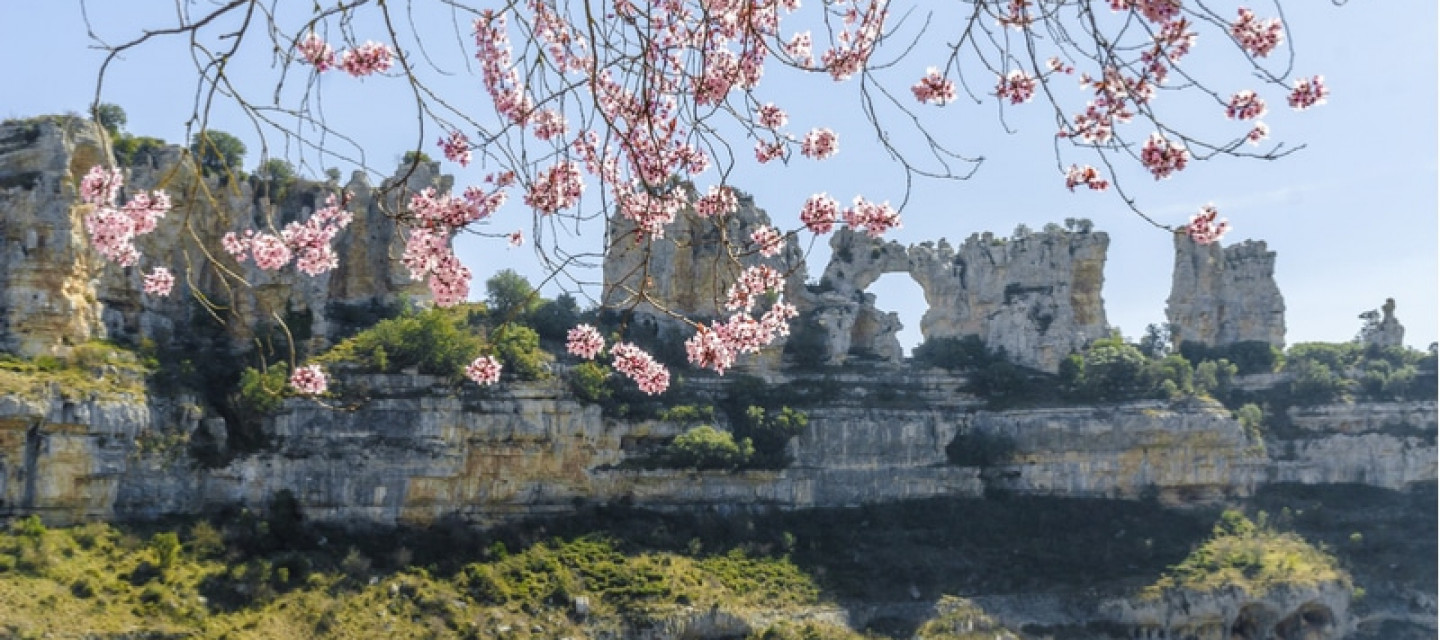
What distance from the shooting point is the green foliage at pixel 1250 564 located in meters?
39.8

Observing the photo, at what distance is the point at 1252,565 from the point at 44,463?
33006mm

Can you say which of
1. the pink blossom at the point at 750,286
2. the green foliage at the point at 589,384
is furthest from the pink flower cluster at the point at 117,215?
the green foliage at the point at 589,384

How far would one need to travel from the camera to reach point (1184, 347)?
56.4 meters

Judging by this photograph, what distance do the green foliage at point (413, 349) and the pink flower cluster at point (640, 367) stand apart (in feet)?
103

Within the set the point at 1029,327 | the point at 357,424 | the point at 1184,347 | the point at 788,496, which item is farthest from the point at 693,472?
the point at 1184,347

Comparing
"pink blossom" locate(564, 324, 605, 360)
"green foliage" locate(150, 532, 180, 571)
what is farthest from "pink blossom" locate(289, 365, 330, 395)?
"green foliage" locate(150, 532, 180, 571)

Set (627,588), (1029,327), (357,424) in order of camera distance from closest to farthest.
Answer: (627,588) < (357,424) < (1029,327)

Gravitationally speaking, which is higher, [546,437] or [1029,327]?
[1029,327]

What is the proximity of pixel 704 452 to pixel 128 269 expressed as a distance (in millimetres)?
17658

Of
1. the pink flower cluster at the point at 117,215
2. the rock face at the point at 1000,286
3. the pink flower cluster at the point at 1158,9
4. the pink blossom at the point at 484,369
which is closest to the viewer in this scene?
the pink flower cluster at the point at 1158,9

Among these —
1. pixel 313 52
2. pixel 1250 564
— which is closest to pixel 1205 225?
pixel 313 52

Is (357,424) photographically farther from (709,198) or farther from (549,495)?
(709,198)

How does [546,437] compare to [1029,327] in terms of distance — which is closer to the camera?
[546,437]

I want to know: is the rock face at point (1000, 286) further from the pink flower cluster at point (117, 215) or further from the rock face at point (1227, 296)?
the pink flower cluster at point (117, 215)
